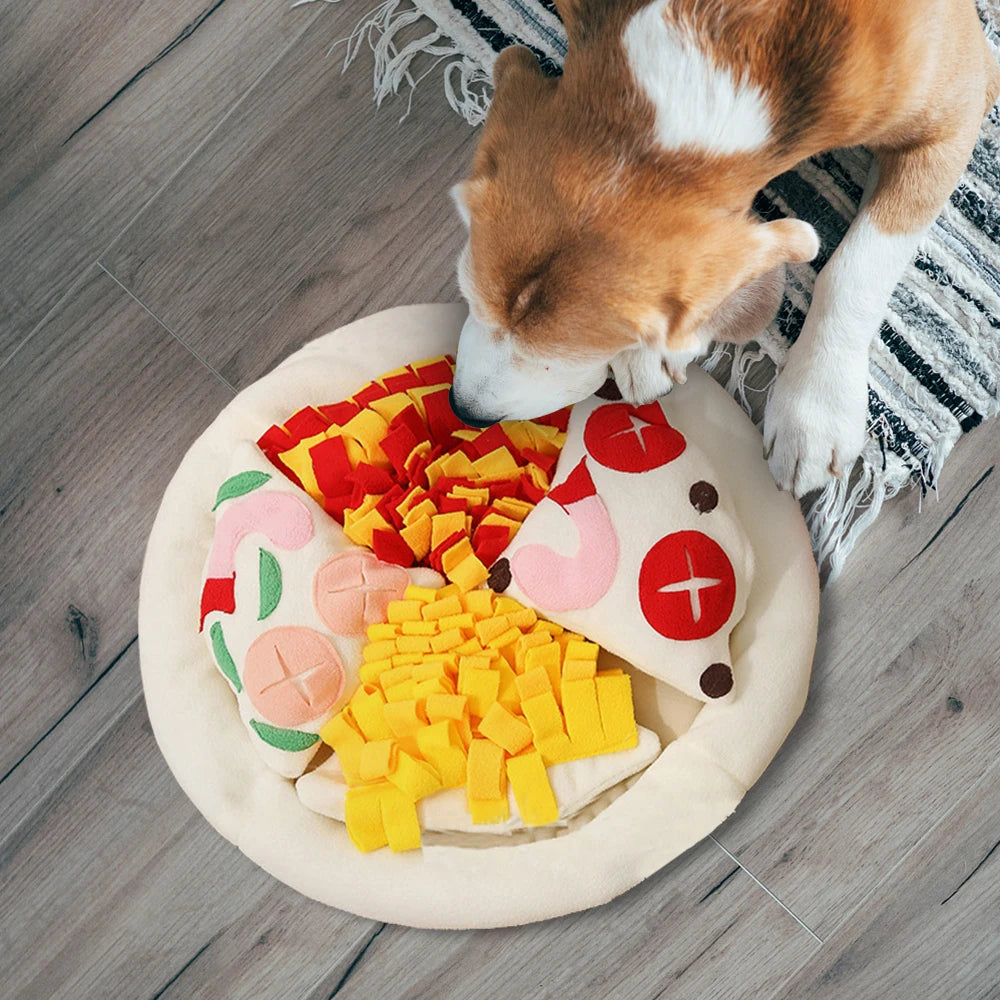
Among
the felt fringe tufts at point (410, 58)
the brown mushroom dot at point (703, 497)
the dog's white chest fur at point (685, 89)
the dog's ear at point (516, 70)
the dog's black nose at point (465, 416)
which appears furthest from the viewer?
the felt fringe tufts at point (410, 58)

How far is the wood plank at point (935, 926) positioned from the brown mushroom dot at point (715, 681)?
0.43m

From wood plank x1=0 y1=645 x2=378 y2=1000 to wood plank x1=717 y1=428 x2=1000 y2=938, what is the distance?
66 centimetres

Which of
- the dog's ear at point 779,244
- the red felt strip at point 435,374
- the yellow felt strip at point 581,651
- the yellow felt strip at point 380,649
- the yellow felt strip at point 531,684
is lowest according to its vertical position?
the yellow felt strip at point 581,651

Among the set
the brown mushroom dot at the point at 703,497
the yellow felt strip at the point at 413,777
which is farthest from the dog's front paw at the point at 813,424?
the yellow felt strip at the point at 413,777

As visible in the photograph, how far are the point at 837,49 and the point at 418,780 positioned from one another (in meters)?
0.91

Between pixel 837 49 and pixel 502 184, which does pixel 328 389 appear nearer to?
pixel 502 184

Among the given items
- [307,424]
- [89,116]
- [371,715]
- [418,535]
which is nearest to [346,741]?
[371,715]

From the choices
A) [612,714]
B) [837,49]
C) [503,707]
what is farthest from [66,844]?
[837,49]

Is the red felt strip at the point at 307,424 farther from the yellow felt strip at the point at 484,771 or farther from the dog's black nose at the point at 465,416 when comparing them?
the yellow felt strip at the point at 484,771

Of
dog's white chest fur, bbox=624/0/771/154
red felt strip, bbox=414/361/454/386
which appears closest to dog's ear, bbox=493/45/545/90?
dog's white chest fur, bbox=624/0/771/154

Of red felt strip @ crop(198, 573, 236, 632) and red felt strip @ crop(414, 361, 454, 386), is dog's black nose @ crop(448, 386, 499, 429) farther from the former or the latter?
red felt strip @ crop(198, 573, 236, 632)

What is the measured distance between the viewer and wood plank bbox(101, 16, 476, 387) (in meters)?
1.42

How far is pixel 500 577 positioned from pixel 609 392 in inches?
11.0

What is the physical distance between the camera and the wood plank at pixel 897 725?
1330 millimetres
